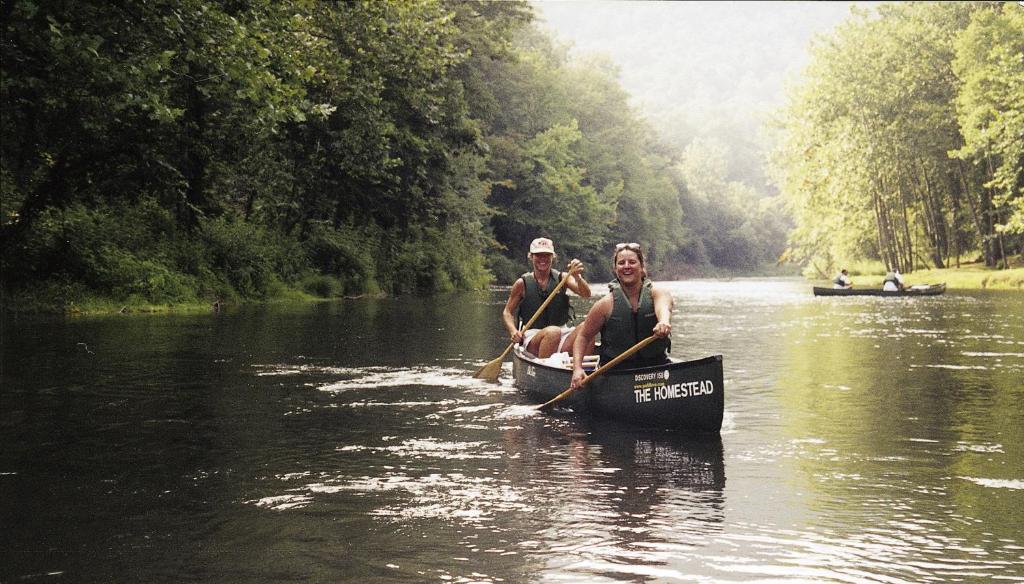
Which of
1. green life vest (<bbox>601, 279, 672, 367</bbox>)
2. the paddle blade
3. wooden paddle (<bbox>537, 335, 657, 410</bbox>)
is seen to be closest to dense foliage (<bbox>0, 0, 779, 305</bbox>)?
the paddle blade

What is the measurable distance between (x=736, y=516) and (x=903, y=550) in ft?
3.57

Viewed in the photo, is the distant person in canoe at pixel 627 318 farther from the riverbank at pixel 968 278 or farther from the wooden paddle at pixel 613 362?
the riverbank at pixel 968 278

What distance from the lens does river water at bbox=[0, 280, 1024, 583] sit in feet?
17.7

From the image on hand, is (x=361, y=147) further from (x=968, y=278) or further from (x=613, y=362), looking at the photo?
(x=968, y=278)

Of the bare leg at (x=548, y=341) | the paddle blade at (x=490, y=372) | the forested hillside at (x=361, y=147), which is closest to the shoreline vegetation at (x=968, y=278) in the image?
the forested hillside at (x=361, y=147)

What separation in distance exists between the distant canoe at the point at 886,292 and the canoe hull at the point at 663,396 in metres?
32.6

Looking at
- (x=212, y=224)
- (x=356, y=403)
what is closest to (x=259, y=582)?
(x=356, y=403)

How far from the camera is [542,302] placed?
13.5 m

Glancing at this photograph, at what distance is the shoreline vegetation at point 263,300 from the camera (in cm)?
2469

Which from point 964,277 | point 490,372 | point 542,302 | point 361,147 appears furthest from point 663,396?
point 964,277

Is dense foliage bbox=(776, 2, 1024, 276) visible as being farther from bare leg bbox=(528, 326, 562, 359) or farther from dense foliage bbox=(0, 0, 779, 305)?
bare leg bbox=(528, 326, 562, 359)

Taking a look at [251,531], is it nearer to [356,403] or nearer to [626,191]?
[356,403]

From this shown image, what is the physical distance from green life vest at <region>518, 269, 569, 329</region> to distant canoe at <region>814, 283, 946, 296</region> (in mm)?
29745

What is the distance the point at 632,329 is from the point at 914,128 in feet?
151
